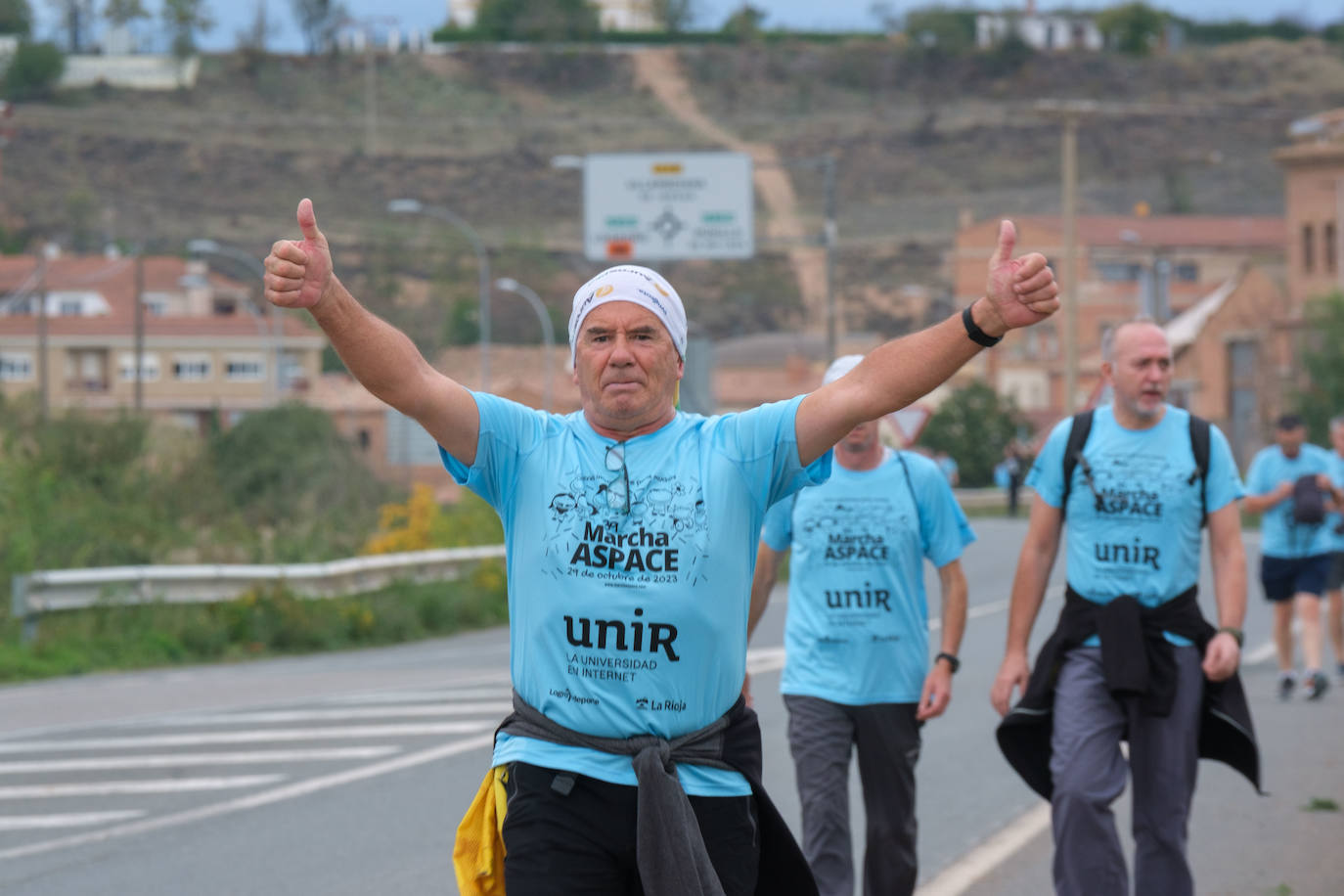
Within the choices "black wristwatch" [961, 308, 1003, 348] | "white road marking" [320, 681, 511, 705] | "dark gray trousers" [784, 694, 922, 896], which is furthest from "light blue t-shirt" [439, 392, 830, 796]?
"white road marking" [320, 681, 511, 705]

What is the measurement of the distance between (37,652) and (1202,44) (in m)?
192

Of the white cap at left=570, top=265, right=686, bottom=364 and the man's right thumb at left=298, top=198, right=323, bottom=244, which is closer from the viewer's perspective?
the man's right thumb at left=298, top=198, right=323, bottom=244

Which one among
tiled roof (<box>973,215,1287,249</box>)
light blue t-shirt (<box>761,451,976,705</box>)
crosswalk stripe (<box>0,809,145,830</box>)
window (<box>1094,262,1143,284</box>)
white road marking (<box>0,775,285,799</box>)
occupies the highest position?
tiled roof (<box>973,215,1287,249</box>)

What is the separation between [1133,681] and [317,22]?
597 feet

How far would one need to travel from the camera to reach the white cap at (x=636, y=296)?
4516mm

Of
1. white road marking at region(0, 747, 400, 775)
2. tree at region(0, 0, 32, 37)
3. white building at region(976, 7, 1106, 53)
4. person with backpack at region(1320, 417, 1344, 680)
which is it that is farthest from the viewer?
white building at region(976, 7, 1106, 53)

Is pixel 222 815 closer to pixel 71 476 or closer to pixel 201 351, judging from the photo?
pixel 71 476

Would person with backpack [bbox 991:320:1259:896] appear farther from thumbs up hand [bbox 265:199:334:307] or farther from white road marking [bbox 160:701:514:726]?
white road marking [bbox 160:701:514:726]

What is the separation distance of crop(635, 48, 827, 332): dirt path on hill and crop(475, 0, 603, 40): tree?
7292 mm

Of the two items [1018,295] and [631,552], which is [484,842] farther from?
[1018,295]

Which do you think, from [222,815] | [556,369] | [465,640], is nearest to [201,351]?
[556,369]

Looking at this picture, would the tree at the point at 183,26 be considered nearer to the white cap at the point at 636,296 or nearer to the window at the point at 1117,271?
the window at the point at 1117,271

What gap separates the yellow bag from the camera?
4.54 meters

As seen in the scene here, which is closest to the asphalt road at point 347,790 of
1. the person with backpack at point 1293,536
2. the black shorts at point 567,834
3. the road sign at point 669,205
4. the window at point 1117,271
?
the person with backpack at point 1293,536
